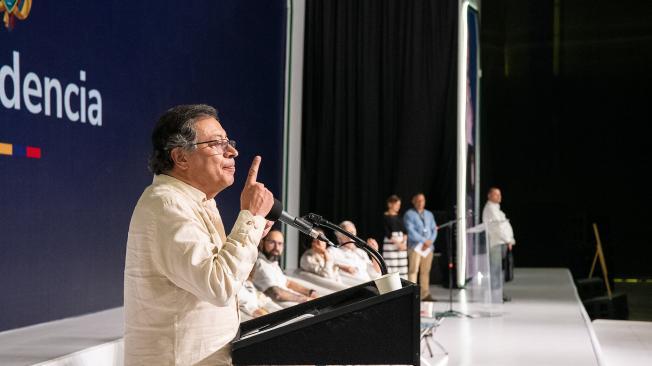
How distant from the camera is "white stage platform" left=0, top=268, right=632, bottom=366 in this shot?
4.04 meters

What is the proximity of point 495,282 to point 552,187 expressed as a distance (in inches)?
243

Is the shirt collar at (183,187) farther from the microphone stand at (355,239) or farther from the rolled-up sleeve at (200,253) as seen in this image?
the microphone stand at (355,239)

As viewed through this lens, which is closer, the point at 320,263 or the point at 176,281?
the point at 176,281

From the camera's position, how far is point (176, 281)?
1660mm

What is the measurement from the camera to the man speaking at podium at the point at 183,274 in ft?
5.37

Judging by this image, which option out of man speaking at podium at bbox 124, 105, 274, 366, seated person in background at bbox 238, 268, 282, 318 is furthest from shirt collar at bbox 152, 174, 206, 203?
seated person in background at bbox 238, 268, 282, 318

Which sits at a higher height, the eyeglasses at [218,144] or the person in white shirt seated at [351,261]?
the eyeglasses at [218,144]

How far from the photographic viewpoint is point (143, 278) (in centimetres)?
171

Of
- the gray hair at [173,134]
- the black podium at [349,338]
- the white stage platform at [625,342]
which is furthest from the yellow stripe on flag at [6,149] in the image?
the white stage platform at [625,342]

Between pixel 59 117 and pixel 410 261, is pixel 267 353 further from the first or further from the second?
pixel 410 261

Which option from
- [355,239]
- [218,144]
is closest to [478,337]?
[355,239]

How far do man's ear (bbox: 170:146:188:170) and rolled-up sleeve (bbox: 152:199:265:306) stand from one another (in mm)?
123

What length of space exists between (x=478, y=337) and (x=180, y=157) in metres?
4.93

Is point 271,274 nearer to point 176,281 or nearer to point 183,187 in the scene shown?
point 183,187
